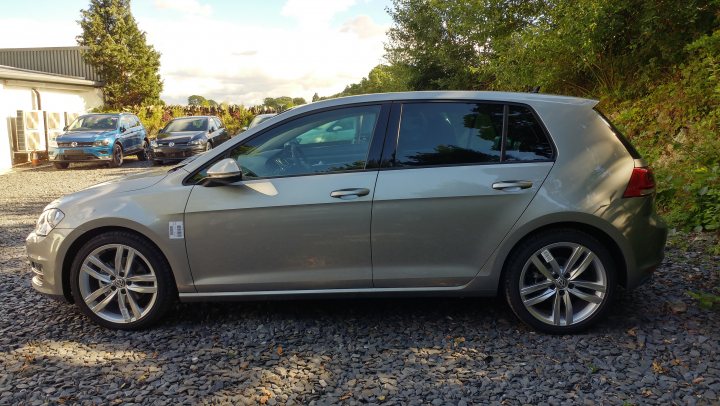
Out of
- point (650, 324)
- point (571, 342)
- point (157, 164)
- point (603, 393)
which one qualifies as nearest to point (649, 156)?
point (650, 324)

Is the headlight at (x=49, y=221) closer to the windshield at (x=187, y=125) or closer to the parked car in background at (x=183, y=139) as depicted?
the parked car in background at (x=183, y=139)

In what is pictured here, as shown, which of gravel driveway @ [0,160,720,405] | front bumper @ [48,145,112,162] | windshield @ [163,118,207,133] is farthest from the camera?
windshield @ [163,118,207,133]

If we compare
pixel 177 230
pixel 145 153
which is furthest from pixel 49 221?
pixel 145 153

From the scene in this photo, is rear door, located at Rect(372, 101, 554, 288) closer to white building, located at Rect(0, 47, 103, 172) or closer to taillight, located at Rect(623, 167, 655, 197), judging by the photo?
taillight, located at Rect(623, 167, 655, 197)

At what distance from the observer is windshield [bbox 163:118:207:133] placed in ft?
63.3

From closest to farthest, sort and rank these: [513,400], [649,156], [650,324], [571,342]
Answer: [513,400] → [571,342] → [650,324] → [649,156]

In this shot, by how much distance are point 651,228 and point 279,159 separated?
2.54 metres

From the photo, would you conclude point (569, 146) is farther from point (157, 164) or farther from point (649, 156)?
point (157, 164)

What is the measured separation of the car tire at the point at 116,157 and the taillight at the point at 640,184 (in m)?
17.4

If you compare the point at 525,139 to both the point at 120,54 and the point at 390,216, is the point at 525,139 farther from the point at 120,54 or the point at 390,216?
the point at 120,54

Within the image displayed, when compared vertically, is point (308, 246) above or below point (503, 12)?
below

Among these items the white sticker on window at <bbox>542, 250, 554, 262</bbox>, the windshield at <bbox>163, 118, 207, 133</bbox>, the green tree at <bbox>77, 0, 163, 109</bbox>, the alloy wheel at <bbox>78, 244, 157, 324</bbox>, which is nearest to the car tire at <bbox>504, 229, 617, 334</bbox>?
the white sticker on window at <bbox>542, 250, 554, 262</bbox>

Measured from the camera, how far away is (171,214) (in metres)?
3.74

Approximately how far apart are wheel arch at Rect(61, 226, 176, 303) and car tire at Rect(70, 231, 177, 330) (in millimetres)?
16
